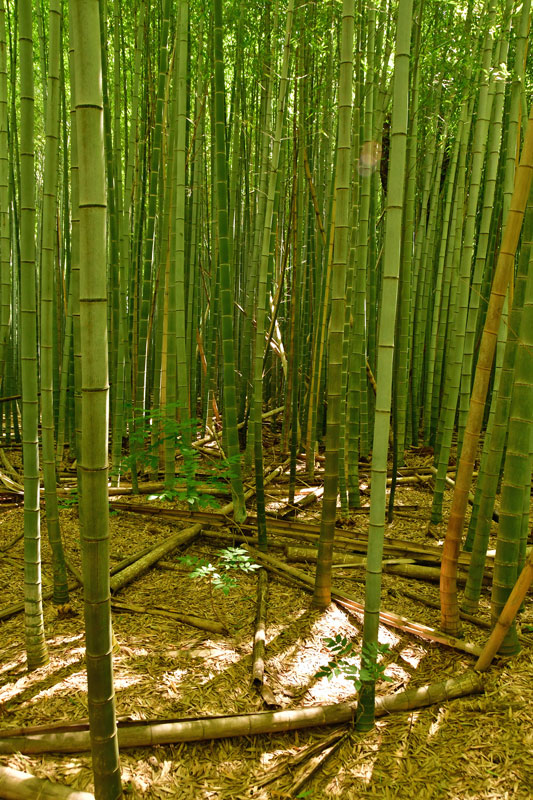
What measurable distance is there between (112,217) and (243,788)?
232 cm

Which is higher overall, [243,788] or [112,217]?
[112,217]

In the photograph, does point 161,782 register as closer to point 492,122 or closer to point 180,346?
point 180,346

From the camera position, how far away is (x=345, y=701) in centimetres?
141

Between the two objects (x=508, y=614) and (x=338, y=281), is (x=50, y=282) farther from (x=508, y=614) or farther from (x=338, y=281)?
(x=508, y=614)

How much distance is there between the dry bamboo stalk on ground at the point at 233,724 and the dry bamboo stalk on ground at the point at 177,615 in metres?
0.45

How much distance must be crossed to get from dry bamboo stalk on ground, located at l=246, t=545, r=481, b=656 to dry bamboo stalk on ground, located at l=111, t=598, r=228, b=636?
390 mm

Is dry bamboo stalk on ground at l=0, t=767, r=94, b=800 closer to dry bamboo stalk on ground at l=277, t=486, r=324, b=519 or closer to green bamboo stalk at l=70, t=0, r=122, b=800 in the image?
green bamboo stalk at l=70, t=0, r=122, b=800

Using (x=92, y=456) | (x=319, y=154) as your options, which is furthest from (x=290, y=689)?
(x=319, y=154)

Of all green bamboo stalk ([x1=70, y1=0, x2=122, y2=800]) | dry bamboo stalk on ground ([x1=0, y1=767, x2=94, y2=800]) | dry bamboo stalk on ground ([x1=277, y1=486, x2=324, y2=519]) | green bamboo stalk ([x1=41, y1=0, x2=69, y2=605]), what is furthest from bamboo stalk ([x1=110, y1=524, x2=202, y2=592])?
green bamboo stalk ([x1=70, y1=0, x2=122, y2=800])

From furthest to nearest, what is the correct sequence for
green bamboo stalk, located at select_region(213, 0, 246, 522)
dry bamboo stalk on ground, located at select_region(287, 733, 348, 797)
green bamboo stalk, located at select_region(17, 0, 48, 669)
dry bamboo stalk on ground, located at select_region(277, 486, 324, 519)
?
dry bamboo stalk on ground, located at select_region(277, 486, 324, 519) < green bamboo stalk, located at select_region(213, 0, 246, 522) < green bamboo stalk, located at select_region(17, 0, 48, 669) < dry bamboo stalk on ground, located at select_region(287, 733, 348, 797)

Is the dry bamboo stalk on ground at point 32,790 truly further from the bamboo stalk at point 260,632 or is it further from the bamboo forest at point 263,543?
the bamboo stalk at point 260,632

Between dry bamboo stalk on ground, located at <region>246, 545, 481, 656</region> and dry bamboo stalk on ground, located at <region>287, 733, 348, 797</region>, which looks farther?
dry bamboo stalk on ground, located at <region>246, 545, 481, 656</region>

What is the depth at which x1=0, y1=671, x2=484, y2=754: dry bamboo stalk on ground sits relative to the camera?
1.21 m

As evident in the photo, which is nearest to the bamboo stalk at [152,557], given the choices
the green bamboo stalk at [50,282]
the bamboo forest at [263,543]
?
the bamboo forest at [263,543]
